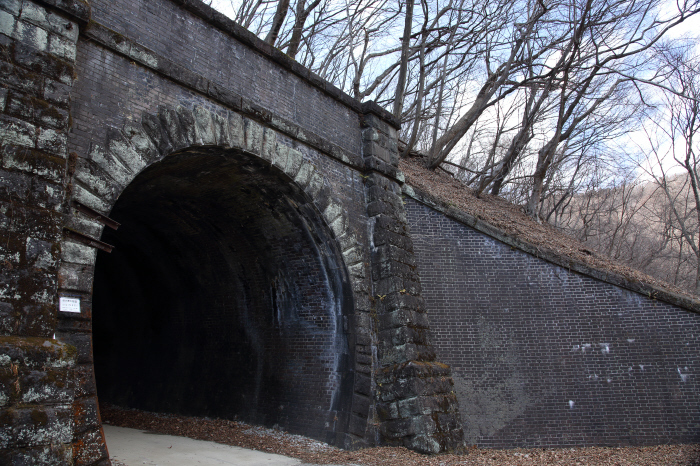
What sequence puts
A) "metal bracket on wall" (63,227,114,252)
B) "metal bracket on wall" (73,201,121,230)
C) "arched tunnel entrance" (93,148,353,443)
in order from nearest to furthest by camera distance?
1. "metal bracket on wall" (63,227,114,252)
2. "metal bracket on wall" (73,201,121,230)
3. "arched tunnel entrance" (93,148,353,443)

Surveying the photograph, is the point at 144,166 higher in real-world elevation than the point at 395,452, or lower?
higher

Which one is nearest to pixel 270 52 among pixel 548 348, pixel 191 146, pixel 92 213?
pixel 191 146

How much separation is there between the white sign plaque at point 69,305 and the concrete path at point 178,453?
3.01 metres

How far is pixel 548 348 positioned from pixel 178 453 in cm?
661

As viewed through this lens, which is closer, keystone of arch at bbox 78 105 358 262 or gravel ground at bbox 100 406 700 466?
keystone of arch at bbox 78 105 358 262

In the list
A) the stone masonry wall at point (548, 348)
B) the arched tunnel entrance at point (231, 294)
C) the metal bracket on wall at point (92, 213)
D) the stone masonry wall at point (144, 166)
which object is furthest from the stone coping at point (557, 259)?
the metal bracket on wall at point (92, 213)

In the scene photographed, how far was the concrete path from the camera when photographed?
22.2 ft

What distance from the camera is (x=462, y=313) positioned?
9227 mm

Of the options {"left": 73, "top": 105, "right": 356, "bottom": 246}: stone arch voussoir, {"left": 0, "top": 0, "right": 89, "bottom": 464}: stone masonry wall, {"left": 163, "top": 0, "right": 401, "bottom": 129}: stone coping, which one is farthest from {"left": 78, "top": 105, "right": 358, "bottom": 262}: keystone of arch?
{"left": 163, "top": 0, "right": 401, "bottom": 129}: stone coping

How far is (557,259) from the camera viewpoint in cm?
984

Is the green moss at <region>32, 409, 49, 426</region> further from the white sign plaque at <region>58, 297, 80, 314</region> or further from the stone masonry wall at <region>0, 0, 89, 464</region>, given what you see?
the white sign plaque at <region>58, 297, 80, 314</region>

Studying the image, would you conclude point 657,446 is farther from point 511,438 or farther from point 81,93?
point 81,93

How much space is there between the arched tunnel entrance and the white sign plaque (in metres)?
2.43

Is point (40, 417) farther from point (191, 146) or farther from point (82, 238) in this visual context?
point (191, 146)
